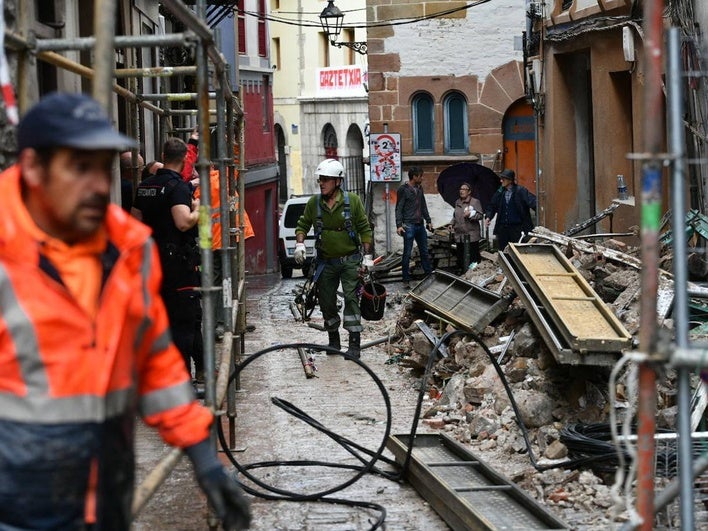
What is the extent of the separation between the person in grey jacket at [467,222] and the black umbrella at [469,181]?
1.06 meters

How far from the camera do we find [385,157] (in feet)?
81.1

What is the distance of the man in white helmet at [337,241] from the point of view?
11547 millimetres

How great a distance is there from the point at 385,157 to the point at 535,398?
1660cm

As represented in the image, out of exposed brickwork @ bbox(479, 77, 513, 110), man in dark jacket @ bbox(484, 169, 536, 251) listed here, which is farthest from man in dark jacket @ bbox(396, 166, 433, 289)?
exposed brickwork @ bbox(479, 77, 513, 110)

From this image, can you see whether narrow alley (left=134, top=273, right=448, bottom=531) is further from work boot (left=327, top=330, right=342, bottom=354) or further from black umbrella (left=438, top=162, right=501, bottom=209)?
black umbrella (left=438, top=162, right=501, bottom=209)

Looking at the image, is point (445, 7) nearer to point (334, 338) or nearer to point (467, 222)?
point (467, 222)

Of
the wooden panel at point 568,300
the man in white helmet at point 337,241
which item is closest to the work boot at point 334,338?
the man in white helmet at point 337,241

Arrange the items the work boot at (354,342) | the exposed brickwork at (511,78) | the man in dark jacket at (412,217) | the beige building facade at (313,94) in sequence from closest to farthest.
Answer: the work boot at (354,342) → the man in dark jacket at (412,217) → the exposed brickwork at (511,78) → the beige building facade at (313,94)

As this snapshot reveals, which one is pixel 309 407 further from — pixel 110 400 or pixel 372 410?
pixel 110 400

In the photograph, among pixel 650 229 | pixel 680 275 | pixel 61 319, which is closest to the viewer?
pixel 61 319

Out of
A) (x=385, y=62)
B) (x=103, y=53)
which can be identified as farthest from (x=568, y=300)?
(x=385, y=62)

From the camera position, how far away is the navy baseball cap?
10.2 feet

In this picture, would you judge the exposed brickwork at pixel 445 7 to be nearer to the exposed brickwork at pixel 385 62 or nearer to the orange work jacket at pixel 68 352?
the exposed brickwork at pixel 385 62

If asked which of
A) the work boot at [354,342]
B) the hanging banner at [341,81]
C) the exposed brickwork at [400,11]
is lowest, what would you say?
the work boot at [354,342]
